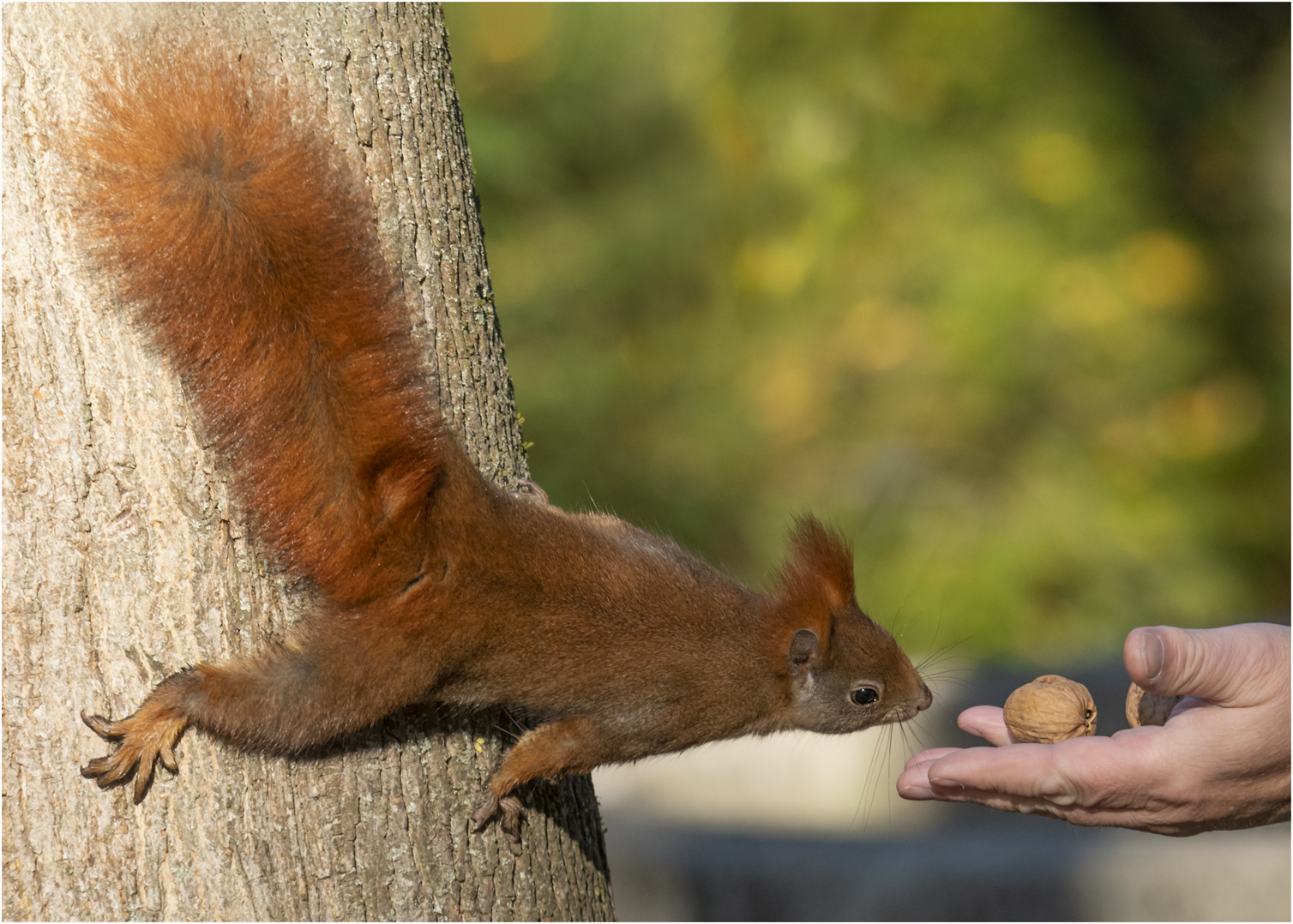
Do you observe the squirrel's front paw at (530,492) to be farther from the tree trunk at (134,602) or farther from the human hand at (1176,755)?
the human hand at (1176,755)

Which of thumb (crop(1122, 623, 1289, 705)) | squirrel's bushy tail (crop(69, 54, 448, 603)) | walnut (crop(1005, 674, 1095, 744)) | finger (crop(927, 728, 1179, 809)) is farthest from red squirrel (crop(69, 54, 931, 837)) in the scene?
thumb (crop(1122, 623, 1289, 705))

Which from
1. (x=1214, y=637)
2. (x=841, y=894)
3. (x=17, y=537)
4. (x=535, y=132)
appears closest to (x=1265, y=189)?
(x=535, y=132)

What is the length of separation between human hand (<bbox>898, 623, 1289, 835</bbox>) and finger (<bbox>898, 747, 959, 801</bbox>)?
0.18 ft

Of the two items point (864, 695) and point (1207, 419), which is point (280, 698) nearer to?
point (864, 695)

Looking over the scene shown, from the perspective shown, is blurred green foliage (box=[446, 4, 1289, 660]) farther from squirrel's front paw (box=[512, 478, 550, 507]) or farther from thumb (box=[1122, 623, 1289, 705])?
thumb (box=[1122, 623, 1289, 705])

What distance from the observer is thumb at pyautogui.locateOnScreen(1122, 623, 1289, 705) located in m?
1.64

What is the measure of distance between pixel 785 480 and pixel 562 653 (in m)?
5.61

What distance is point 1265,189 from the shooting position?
23.0ft

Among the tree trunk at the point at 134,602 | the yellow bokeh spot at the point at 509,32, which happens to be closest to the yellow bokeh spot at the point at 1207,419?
the yellow bokeh spot at the point at 509,32

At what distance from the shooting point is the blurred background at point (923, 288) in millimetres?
6387

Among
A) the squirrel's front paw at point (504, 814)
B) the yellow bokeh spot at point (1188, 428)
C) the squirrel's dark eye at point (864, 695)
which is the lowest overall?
the squirrel's front paw at point (504, 814)

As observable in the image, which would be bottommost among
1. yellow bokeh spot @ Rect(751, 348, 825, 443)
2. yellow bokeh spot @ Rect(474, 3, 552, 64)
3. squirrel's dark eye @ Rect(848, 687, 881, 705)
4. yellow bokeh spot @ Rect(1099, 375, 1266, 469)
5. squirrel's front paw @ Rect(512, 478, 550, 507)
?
squirrel's dark eye @ Rect(848, 687, 881, 705)

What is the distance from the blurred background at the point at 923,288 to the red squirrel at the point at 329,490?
13.8ft

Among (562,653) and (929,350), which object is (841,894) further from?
(929,350)
